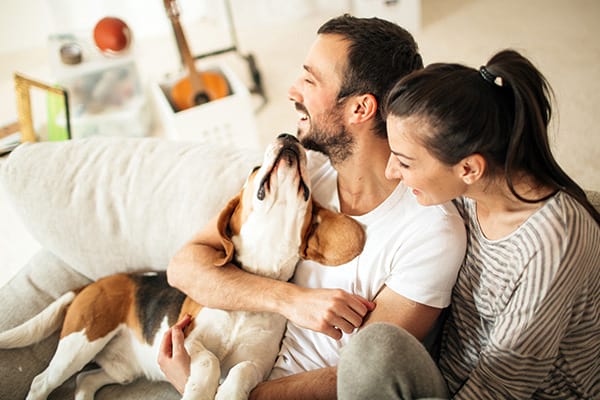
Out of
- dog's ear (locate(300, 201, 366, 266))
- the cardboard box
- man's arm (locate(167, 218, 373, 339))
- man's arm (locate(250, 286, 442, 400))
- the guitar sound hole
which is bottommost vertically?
man's arm (locate(250, 286, 442, 400))

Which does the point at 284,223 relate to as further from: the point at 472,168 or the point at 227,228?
the point at 472,168

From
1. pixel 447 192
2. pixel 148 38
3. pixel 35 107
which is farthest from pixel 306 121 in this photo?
pixel 148 38

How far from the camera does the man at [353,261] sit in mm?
1293

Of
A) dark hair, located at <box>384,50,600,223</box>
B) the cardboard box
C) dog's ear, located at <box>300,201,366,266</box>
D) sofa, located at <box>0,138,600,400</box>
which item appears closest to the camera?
dark hair, located at <box>384,50,600,223</box>

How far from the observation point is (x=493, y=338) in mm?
1162

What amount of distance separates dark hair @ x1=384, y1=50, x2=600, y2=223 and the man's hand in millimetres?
427

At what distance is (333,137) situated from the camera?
1.46 m

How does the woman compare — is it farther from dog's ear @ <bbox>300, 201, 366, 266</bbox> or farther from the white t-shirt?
dog's ear @ <bbox>300, 201, 366, 266</bbox>

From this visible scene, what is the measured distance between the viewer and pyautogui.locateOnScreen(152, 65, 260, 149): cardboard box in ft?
8.66

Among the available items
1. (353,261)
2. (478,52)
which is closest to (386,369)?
(353,261)

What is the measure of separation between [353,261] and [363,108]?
398 millimetres

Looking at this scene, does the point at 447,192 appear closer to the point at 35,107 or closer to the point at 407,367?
the point at 407,367

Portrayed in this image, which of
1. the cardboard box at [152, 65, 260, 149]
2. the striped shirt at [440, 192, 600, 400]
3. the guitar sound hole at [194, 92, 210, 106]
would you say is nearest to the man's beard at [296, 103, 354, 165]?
the striped shirt at [440, 192, 600, 400]

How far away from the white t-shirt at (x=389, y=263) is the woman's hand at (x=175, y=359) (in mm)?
250
